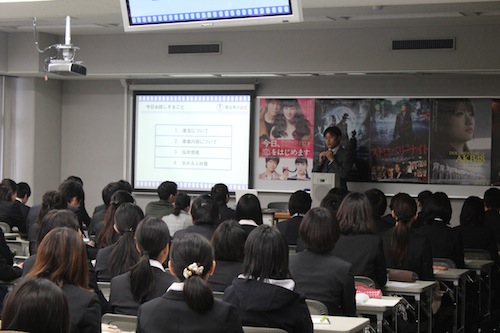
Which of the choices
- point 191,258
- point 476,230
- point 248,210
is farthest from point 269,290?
point 476,230

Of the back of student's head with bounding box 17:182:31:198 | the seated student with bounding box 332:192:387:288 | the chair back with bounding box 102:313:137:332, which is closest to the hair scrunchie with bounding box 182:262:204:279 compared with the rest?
the chair back with bounding box 102:313:137:332

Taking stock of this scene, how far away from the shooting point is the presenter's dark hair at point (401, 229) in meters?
6.02

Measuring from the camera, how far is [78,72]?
314 inches

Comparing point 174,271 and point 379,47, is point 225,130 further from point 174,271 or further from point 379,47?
point 174,271

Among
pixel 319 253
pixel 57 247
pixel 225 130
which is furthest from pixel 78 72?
pixel 57 247

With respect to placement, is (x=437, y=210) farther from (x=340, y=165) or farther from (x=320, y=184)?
(x=340, y=165)

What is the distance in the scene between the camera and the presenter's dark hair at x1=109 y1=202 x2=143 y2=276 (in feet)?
15.6

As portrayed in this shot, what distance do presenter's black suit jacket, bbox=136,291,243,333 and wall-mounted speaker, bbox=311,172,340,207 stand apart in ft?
22.3

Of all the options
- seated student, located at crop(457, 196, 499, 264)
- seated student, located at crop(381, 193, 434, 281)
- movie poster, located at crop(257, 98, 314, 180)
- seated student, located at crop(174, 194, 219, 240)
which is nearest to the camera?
seated student, located at crop(381, 193, 434, 281)

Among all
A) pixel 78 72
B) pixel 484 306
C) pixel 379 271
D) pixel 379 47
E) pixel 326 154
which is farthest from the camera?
pixel 326 154

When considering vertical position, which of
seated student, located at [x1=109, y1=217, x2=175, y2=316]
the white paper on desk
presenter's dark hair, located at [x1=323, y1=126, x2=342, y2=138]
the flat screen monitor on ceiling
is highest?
the flat screen monitor on ceiling

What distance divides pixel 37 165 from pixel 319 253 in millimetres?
8177

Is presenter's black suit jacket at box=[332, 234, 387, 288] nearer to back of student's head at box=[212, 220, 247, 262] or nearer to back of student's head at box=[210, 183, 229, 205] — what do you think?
back of student's head at box=[212, 220, 247, 262]

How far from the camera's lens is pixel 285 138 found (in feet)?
35.9
